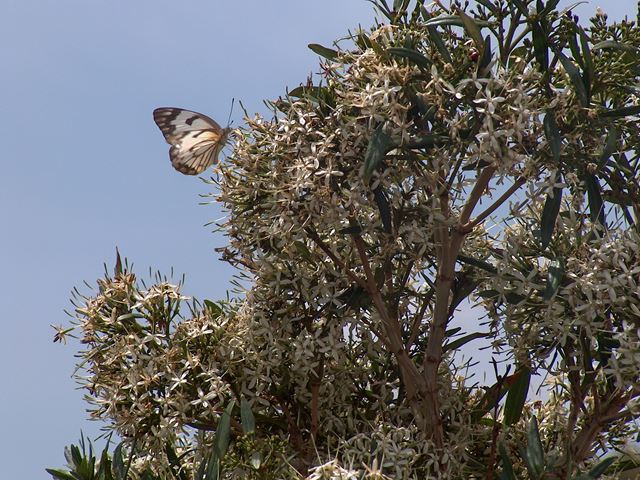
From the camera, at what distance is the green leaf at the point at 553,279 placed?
451cm

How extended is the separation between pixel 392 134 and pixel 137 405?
6.01ft

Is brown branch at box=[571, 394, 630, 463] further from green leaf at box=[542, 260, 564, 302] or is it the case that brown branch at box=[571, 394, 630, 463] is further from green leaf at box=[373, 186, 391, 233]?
green leaf at box=[373, 186, 391, 233]

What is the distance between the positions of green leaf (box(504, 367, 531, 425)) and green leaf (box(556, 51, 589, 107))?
5.52 ft

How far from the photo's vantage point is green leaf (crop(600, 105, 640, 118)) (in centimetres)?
459

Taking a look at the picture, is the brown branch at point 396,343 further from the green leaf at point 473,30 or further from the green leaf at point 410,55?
the green leaf at point 473,30

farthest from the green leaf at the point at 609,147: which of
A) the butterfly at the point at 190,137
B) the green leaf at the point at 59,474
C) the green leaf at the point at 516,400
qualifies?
the green leaf at the point at 59,474

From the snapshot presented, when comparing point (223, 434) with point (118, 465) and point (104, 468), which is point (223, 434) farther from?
point (104, 468)

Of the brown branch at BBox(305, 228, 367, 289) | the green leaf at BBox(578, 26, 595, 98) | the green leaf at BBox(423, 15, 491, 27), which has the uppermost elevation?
the green leaf at BBox(423, 15, 491, 27)

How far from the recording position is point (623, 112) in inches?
181

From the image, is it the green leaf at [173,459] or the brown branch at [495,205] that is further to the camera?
the green leaf at [173,459]

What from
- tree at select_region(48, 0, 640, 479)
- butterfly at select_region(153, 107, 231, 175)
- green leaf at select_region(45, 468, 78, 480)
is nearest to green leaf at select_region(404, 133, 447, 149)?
tree at select_region(48, 0, 640, 479)

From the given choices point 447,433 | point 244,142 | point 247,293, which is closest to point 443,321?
point 447,433

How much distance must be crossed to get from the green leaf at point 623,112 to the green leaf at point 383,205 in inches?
40.9

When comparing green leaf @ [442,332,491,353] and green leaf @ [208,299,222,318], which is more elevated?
green leaf @ [208,299,222,318]
